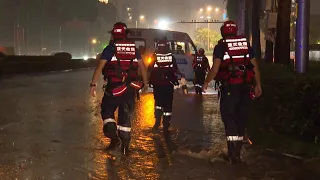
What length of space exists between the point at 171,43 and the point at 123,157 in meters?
13.0

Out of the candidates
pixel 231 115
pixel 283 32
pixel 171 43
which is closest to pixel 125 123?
pixel 231 115

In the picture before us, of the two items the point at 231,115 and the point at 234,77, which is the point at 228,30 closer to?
the point at 234,77

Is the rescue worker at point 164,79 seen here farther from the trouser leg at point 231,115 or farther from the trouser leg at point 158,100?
the trouser leg at point 231,115

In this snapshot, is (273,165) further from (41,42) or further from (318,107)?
(41,42)

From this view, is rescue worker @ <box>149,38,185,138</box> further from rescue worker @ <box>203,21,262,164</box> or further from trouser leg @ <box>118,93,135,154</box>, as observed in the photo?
rescue worker @ <box>203,21,262,164</box>

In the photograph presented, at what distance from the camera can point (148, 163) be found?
243 inches

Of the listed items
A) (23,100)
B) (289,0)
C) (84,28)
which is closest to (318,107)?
(289,0)

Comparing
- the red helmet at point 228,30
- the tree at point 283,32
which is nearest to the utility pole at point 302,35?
the red helmet at point 228,30

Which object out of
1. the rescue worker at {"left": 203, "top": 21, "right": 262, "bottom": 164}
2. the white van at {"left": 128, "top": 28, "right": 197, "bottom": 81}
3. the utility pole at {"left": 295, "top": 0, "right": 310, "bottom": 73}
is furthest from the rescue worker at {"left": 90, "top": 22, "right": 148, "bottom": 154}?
the white van at {"left": 128, "top": 28, "right": 197, "bottom": 81}

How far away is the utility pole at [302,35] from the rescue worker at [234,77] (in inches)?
104

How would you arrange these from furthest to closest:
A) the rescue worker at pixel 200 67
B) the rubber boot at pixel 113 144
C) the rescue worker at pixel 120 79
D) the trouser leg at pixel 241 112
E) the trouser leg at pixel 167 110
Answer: the rescue worker at pixel 200 67, the trouser leg at pixel 167 110, the rubber boot at pixel 113 144, the rescue worker at pixel 120 79, the trouser leg at pixel 241 112

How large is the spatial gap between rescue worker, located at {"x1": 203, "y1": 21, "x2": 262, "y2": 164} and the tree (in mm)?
7008

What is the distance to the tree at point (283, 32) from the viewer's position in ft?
41.8

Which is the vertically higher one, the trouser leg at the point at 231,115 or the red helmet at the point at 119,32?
the red helmet at the point at 119,32
